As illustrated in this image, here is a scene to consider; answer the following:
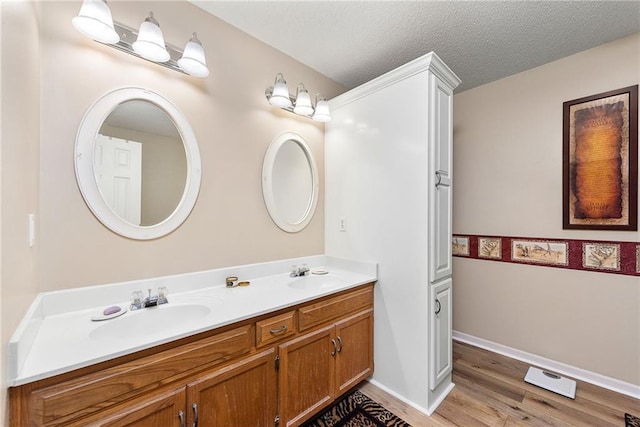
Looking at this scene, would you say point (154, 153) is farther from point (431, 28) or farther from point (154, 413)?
point (431, 28)

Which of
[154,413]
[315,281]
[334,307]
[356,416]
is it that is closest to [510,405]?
[356,416]

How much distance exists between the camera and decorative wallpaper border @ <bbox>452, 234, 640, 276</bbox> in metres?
1.95

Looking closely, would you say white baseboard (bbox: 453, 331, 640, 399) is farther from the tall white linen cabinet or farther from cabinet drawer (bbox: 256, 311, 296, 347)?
cabinet drawer (bbox: 256, 311, 296, 347)

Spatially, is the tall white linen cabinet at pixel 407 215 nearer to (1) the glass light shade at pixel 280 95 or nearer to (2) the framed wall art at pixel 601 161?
(1) the glass light shade at pixel 280 95

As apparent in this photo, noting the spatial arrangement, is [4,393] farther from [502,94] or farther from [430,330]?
[502,94]

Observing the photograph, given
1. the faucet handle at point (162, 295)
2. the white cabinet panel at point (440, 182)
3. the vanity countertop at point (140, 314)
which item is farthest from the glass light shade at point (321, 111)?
the faucet handle at point (162, 295)

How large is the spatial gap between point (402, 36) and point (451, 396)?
102 inches

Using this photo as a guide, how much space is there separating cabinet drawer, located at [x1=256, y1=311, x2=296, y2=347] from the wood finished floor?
3.18ft

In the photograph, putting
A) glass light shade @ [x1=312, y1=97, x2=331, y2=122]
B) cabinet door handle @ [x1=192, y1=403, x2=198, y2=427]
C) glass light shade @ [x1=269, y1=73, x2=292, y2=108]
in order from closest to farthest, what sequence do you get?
cabinet door handle @ [x1=192, y1=403, x2=198, y2=427] → glass light shade @ [x1=269, y1=73, x2=292, y2=108] → glass light shade @ [x1=312, y1=97, x2=331, y2=122]

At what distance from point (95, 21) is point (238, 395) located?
1.82 meters

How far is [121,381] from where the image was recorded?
3.12 ft

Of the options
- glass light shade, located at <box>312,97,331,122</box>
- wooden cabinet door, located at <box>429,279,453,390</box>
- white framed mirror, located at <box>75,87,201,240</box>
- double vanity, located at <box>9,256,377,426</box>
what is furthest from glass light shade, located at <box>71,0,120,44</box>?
wooden cabinet door, located at <box>429,279,453,390</box>

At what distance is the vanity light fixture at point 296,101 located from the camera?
1907mm

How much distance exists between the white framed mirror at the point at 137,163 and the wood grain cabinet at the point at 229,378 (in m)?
0.71
